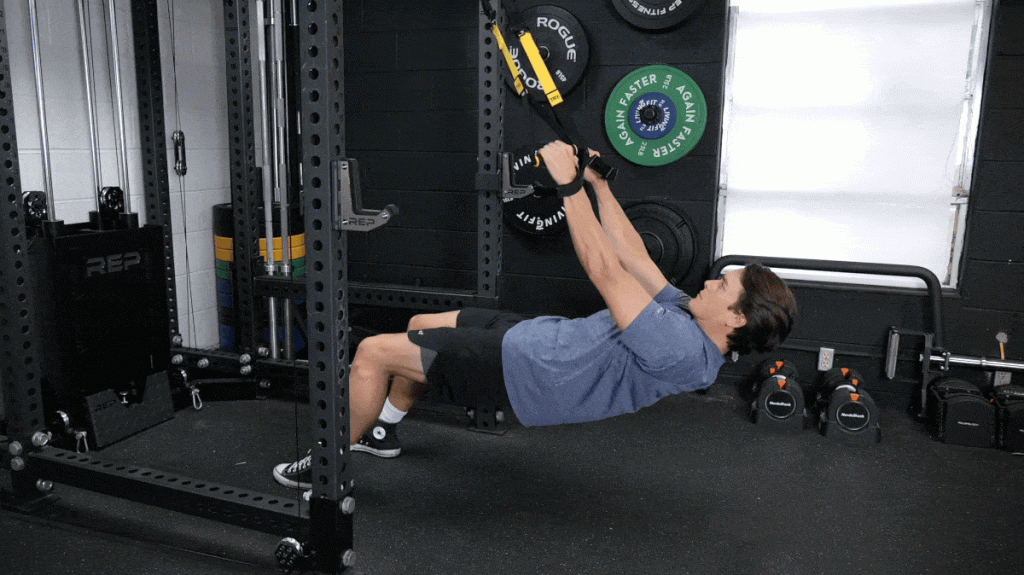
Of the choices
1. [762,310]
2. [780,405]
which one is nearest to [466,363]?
[762,310]

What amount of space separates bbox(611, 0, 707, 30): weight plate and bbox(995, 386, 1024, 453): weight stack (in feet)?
6.54

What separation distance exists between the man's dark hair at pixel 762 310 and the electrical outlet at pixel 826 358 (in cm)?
151

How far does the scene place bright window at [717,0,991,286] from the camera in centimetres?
315

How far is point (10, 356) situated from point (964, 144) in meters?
3.59

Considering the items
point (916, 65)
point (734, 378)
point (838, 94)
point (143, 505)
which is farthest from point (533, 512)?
point (916, 65)

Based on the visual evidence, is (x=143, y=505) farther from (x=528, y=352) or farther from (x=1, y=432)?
(x=528, y=352)

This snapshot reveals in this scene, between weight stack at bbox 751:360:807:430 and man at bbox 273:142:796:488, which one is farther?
weight stack at bbox 751:360:807:430

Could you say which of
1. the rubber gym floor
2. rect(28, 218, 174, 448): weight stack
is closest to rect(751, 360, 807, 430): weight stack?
the rubber gym floor

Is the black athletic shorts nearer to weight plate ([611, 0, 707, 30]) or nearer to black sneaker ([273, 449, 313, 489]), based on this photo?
black sneaker ([273, 449, 313, 489])

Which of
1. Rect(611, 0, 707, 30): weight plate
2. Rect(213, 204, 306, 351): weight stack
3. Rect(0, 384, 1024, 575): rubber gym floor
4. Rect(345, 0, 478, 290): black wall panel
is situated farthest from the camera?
Rect(345, 0, 478, 290): black wall panel

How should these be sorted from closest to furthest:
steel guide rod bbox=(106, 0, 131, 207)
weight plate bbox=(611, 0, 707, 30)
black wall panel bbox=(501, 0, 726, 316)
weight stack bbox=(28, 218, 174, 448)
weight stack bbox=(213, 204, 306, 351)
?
weight stack bbox=(28, 218, 174, 448) < steel guide rod bbox=(106, 0, 131, 207) < weight plate bbox=(611, 0, 707, 30) < black wall panel bbox=(501, 0, 726, 316) < weight stack bbox=(213, 204, 306, 351)

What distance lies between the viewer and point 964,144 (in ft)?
10.4

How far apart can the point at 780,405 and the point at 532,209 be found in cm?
137

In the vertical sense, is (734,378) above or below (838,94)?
below
